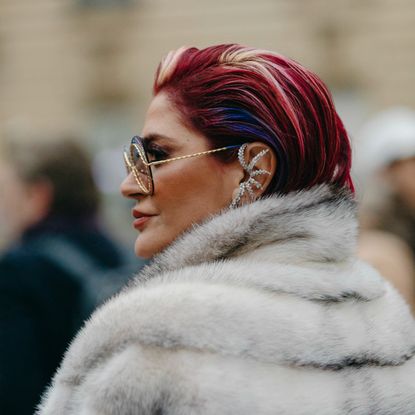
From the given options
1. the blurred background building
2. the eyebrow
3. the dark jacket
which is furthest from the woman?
the blurred background building

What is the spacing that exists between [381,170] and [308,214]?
2.96 m

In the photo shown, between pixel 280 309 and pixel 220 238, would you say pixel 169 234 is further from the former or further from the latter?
pixel 280 309

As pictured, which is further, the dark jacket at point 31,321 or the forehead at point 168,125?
the dark jacket at point 31,321

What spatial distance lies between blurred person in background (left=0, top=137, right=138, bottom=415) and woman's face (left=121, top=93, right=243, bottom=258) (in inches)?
62.3

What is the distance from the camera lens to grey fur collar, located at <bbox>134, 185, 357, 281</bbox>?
7.26 ft

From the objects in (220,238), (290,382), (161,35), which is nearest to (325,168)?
(220,238)

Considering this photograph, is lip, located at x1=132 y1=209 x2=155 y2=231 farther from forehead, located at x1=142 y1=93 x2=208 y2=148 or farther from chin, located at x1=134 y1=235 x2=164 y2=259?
forehead, located at x1=142 y1=93 x2=208 y2=148

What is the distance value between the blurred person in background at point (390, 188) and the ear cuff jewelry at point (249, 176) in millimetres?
Answer: 1878

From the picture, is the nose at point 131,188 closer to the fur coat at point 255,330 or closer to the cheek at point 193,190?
the cheek at point 193,190

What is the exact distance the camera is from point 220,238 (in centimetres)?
221

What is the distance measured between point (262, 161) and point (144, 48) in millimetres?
13054

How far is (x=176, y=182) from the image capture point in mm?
2340

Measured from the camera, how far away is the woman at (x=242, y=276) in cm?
200

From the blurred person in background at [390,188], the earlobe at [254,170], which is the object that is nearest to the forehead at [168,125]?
the earlobe at [254,170]
